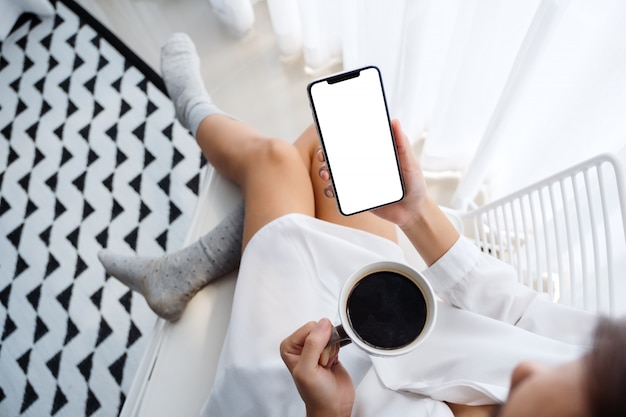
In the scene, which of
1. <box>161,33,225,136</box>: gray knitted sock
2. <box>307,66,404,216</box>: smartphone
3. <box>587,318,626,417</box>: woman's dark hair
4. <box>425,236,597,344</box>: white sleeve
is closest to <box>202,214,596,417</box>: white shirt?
<box>425,236,597,344</box>: white sleeve

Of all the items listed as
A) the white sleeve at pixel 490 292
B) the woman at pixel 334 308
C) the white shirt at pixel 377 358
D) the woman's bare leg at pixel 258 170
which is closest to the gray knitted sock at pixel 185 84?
the woman's bare leg at pixel 258 170

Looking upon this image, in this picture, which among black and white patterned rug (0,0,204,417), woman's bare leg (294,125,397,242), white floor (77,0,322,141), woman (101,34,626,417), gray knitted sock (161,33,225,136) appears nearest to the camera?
woman (101,34,626,417)

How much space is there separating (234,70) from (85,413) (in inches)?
40.9

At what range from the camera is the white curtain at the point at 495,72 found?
633 mm

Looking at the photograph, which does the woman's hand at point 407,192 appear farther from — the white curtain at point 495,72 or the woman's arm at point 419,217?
the white curtain at point 495,72

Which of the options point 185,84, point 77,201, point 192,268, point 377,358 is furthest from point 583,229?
point 77,201

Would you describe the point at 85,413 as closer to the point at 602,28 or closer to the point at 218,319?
the point at 218,319

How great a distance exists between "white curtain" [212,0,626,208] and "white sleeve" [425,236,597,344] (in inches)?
10.9

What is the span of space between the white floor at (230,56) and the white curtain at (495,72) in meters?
0.18

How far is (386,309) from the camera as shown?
46 centimetres

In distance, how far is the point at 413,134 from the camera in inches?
48.1

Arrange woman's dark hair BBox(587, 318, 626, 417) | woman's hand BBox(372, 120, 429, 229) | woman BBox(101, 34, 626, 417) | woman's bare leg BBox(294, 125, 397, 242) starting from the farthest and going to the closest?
woman's bare leg BBox(294, 125, 397, 242)
woman's hand BBox(372, 120, 429, 229)
woman BBox(101, 34, 626, 417)
woman's dark hair BBox(587, 318, 626, 417)

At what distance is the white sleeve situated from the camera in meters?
0.63

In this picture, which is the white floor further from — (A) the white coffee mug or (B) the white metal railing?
(A) the white coffee mug
